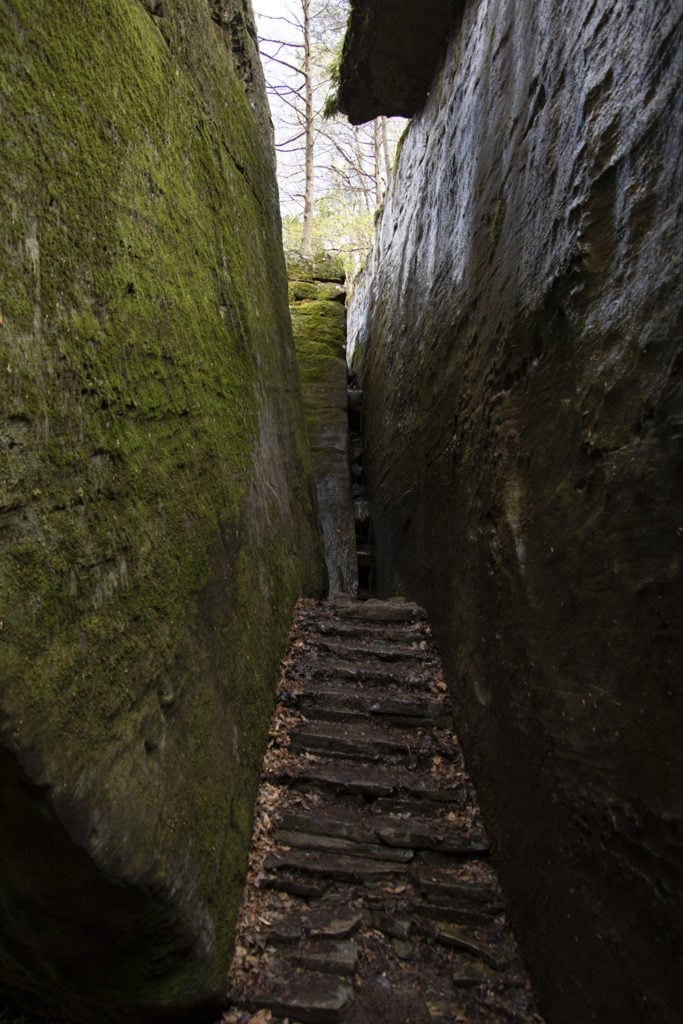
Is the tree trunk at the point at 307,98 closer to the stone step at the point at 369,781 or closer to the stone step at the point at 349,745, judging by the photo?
the stone step at the point at 349,745

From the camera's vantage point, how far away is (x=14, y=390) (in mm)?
1869

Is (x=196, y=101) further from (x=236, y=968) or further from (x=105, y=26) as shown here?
(x=236, y=968)

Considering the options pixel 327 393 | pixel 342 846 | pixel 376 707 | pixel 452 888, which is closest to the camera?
pixel 452 888

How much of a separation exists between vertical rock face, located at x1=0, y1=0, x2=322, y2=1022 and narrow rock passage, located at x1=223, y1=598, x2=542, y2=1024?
10.0 inches

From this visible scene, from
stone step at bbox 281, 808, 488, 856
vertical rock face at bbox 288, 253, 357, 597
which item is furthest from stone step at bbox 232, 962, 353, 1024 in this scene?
vertical rock face at bbox 288, 253, 357, 597

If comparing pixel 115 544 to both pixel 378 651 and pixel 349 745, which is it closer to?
pixel 349 745

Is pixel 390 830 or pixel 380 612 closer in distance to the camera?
pixel 390 830

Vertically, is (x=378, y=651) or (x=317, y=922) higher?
(x=378, y=651)

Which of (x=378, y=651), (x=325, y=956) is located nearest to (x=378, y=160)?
(x=378, y=651)

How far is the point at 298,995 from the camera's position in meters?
2.88

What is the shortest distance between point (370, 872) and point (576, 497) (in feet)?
8.20

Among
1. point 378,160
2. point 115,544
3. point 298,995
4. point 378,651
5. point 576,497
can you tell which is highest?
point 378,160

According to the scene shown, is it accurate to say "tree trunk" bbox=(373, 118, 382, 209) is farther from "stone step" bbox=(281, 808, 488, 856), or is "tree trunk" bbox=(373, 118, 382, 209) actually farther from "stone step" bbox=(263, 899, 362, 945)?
"stone step" bbox=(263, 899, 362, 945)

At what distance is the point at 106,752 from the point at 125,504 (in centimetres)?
98
